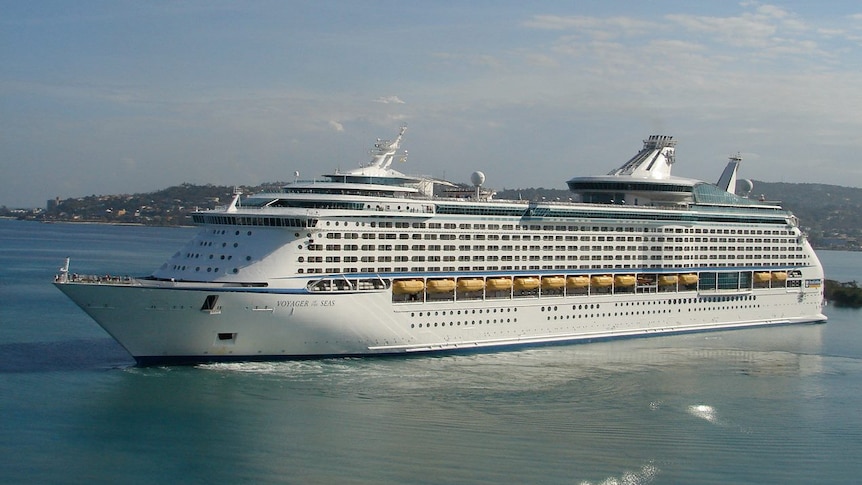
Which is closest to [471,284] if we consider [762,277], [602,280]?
[602,280]

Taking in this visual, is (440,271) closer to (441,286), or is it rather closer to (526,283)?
(441,286)

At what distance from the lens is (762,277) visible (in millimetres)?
42344

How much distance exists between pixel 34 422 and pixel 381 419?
8283 mm

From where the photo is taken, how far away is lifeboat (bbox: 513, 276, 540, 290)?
109 feet

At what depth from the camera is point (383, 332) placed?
1148 inches

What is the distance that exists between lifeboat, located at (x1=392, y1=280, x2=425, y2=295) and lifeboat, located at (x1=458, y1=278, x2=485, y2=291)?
1.81 m

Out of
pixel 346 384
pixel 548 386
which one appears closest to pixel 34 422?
pixel 346 384

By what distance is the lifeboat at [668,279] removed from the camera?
38.4 m

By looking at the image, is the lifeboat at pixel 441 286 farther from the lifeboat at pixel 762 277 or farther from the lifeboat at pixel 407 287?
the lifeboat at pixel 762 277

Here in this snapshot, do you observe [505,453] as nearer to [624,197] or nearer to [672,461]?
[672,461]

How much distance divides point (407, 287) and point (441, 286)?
4.78 ft

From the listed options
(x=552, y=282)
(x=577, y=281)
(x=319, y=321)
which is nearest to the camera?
(x=319, y=321)

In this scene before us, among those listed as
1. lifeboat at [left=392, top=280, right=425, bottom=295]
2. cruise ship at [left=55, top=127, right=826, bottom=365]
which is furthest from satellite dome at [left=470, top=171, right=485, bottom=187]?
lifeboat at [left=392, top=280, right=425, bottom=295]

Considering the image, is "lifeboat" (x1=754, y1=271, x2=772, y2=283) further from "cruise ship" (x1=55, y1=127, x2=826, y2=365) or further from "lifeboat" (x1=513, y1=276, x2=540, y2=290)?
"lifeboat" (x1=513, y1=276, x2=540, y2=290)
